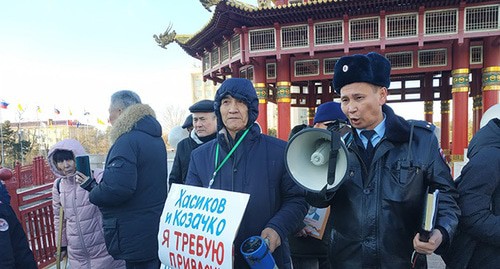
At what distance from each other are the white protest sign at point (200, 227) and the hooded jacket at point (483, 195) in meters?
1.13

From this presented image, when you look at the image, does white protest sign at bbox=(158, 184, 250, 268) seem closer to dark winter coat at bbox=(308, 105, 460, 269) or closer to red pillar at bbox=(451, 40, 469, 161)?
dark winter coat at bbox=(308, 105, 460, 269)

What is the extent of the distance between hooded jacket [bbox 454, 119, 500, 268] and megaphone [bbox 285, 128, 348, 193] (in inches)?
29.7

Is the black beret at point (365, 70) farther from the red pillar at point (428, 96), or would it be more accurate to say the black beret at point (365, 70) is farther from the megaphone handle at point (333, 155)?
the red pillar at point (428, 96)

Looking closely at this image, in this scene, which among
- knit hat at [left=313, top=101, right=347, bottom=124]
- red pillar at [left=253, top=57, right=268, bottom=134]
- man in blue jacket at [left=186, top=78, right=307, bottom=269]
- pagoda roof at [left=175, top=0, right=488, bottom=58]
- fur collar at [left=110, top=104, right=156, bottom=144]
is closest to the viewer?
man in blue jacket at [left=186, top=78, right=307, bottom=269]

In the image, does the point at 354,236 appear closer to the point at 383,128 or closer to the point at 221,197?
the point at 383,128

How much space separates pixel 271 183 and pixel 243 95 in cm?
51

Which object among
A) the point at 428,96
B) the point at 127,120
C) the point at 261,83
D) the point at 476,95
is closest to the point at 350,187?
the point at 127,120

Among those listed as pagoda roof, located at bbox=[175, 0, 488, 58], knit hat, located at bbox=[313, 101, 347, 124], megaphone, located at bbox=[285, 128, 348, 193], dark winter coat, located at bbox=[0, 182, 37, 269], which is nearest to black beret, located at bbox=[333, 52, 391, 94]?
megaphone, located at bbox=[285, 128, 348, 193]

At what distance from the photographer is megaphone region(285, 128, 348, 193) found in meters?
1.33

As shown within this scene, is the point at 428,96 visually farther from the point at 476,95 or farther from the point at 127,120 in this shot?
the point at 127,120

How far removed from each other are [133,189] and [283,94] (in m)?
8.75

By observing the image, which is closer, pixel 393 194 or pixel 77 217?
pixel 393 194

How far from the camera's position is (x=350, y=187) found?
150 cm

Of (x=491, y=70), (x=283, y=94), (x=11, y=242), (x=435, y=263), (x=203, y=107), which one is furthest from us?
(x=283, y=94)
